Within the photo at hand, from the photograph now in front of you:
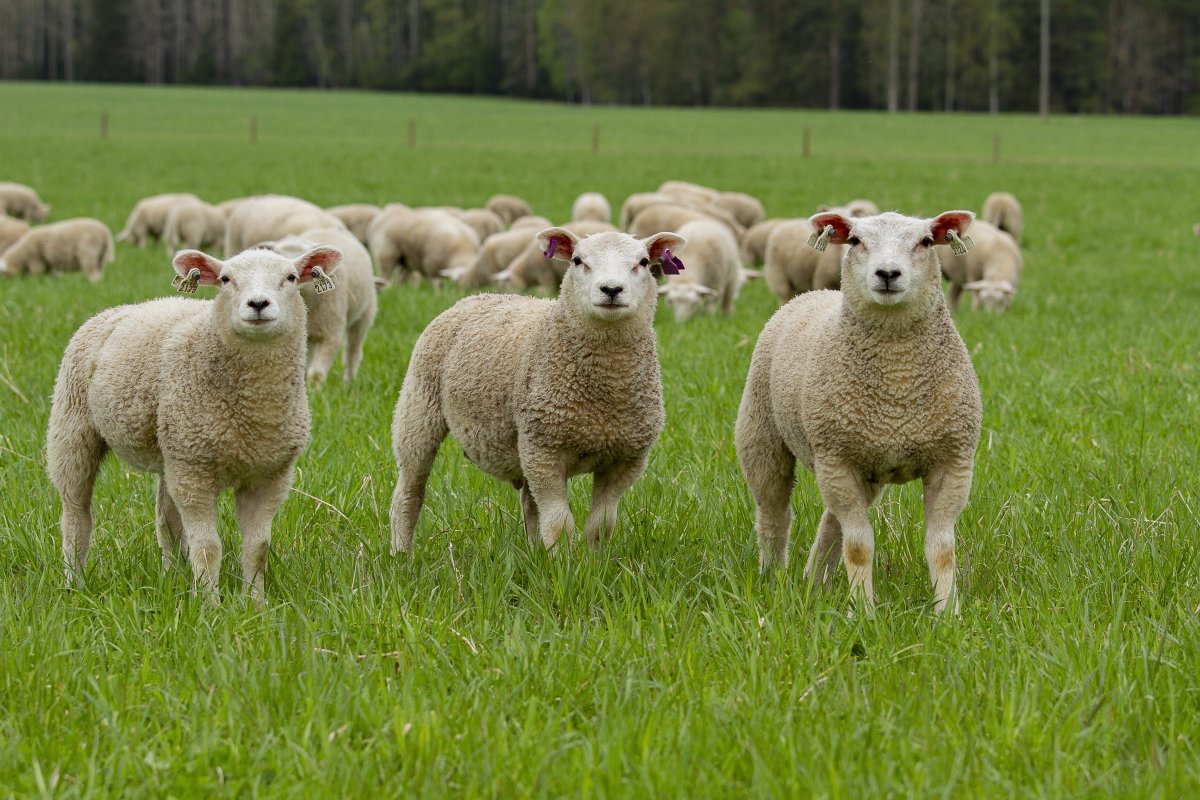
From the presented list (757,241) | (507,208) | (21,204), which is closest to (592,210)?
(507,208)

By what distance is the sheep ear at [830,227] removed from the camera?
425cm

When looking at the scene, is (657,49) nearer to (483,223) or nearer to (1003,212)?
(1003,212)

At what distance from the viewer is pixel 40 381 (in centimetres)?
755

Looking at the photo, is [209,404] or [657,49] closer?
[209,404]

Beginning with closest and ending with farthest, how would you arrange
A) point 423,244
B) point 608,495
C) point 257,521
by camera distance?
point 257,521 < point 608,495 < point 423,244

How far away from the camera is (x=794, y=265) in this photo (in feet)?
39.9

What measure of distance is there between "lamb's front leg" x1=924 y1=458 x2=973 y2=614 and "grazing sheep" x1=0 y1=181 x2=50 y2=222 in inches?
794

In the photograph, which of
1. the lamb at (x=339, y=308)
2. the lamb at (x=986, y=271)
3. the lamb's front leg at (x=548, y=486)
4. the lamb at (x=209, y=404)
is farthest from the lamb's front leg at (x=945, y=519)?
the lamb at (x=986, y=271)

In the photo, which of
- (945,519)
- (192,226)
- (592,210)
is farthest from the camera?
(592,210)

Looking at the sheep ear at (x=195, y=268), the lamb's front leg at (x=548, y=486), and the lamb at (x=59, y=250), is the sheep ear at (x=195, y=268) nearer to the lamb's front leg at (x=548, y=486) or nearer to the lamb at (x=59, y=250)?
the lamb's front leg at (x=548, y=486)

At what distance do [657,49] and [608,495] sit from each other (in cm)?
8476

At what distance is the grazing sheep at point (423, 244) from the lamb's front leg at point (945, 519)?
33.8 feet

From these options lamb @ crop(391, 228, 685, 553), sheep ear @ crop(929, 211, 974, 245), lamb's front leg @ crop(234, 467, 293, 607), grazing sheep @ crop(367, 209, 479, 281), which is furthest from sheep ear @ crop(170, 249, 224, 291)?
grazing sheep @ crop(367, 209, 479, 281)

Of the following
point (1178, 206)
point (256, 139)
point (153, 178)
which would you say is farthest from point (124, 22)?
point (1178, 206)
